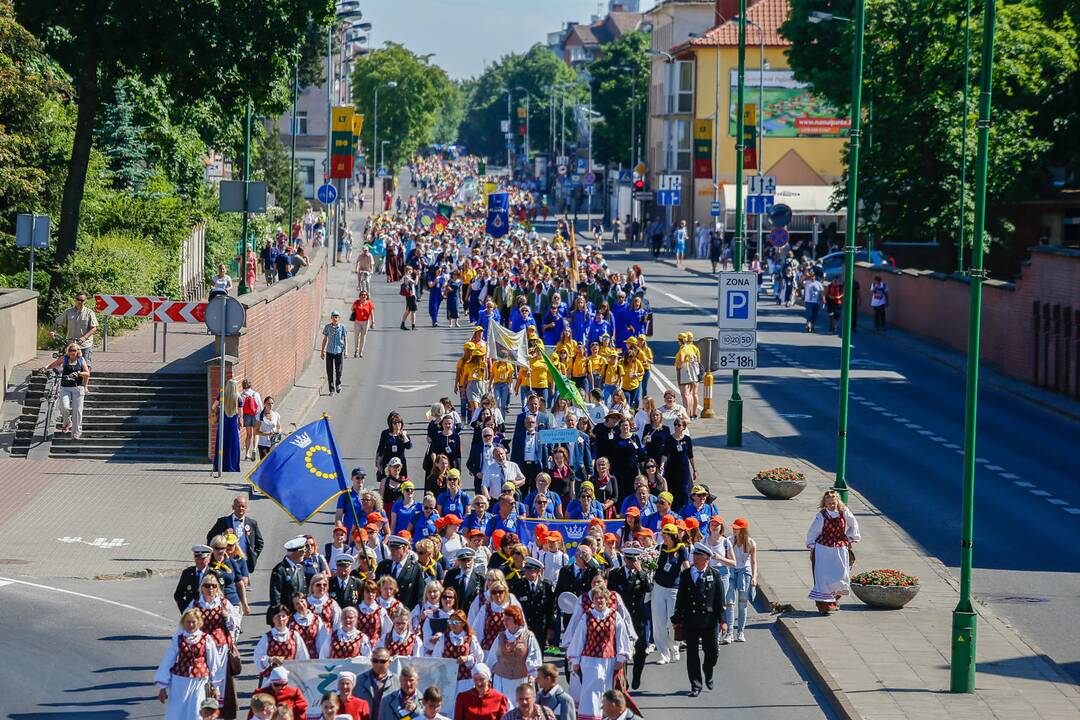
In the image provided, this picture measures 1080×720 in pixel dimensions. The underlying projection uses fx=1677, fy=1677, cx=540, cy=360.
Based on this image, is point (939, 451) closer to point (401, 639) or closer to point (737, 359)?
point (737, 359)

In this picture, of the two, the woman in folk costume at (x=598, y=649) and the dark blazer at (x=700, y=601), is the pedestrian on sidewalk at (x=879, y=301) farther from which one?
the woman in folk costume at (x=598, y=649)

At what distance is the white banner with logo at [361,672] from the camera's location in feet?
44.6

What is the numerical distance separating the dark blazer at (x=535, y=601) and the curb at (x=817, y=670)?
2.77 meters

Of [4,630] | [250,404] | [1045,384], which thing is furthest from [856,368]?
[4,630]

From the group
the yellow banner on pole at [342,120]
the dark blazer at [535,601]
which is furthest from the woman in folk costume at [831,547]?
the yellow banner on pole at [342,120]

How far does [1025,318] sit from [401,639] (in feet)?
101

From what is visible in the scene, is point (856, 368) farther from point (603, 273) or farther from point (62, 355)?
point (62, 355)

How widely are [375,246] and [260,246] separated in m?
9.08

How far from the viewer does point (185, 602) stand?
15984mm

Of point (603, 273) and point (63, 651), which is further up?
point (603, 273)

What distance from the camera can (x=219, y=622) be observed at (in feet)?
48.2

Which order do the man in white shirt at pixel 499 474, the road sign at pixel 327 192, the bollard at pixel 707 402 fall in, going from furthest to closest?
the road sign at pixel 327 192
the bollard at pixel 707 402
the man in white shirt at pixel 499 474

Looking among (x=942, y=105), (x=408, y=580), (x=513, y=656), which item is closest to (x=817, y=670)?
(x=513, y=656)

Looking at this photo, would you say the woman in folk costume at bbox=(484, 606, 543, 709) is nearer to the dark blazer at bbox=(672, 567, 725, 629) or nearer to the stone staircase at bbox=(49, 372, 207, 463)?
the dark blazer at bbox=(672, 567, 725, 629)
